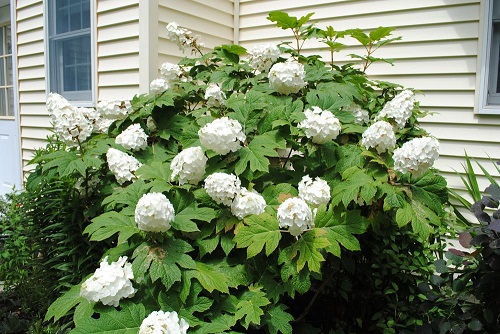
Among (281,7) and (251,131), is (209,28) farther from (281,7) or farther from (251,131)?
(251,131)

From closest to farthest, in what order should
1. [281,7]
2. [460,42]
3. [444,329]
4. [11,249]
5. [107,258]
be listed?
[107,258]
[444,329]
[460,42]
[11,249]
[281,7]

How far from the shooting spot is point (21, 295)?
3.32 meters

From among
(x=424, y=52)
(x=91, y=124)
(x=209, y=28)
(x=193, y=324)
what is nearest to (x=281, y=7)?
(x=209, y=28)

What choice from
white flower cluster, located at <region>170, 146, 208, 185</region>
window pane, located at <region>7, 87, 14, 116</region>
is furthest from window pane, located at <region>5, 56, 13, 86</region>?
white flower cluster, located at <region>170, 146, 208, 185</region>

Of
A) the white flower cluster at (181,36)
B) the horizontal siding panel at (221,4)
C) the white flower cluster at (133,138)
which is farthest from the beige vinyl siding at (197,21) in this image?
the white flower cluster at (133,138)

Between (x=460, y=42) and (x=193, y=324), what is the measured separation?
2.84 m

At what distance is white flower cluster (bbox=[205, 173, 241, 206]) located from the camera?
6.20ft

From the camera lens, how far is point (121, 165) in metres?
2.31

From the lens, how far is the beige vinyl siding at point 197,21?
3.80 meters

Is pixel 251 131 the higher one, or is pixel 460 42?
pixel 460 42

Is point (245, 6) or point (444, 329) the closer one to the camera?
point (444, 329)

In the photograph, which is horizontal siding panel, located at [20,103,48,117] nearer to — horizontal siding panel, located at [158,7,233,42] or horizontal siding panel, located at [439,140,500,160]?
horizontal siding panel, located at [158,7,233,42]

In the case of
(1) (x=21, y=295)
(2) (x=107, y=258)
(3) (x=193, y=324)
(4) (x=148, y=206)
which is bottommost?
(1) (x=21, y=295)

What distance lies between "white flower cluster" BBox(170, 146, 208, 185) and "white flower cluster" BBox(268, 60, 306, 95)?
2.16 feet
